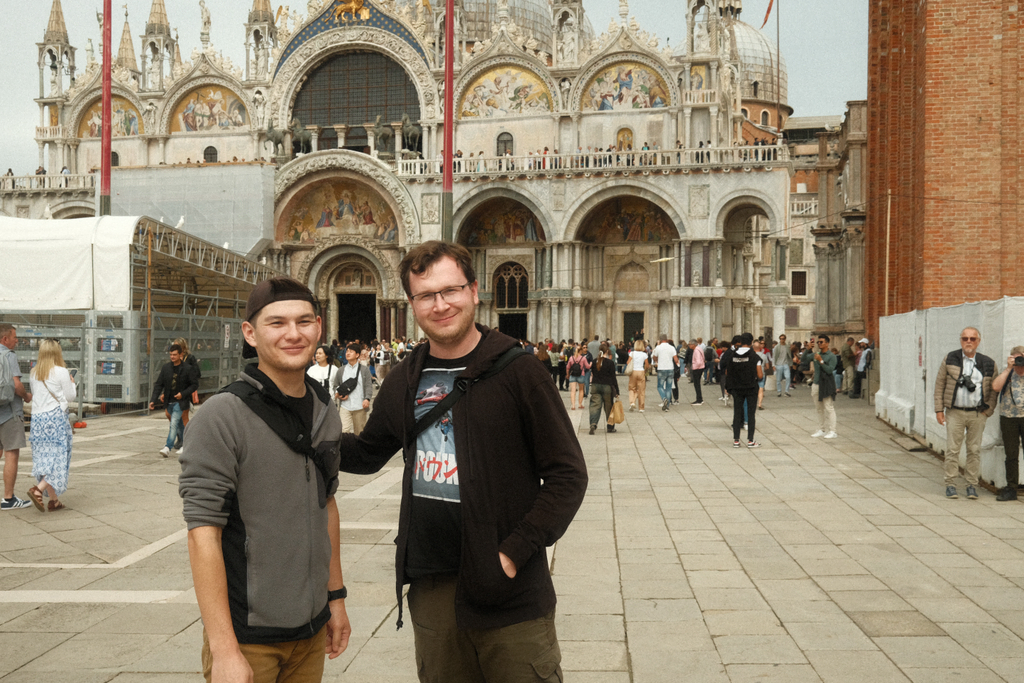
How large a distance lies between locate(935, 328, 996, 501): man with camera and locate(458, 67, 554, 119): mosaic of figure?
28.8 metres

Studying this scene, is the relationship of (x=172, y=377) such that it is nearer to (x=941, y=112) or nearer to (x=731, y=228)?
(x=941, y=112)

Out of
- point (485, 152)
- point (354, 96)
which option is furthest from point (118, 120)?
point (485, 152)

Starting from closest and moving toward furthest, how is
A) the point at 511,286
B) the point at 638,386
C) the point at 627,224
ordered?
the point at 638,386 < the point at 627,224 < the point at 511,286

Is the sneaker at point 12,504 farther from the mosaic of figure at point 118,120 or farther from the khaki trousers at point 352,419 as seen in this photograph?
the mosaic of figure at point 118,120

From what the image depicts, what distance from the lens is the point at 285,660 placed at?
272cm

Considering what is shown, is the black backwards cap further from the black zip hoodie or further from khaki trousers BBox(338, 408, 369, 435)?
khaki trousers BBox(338, 408, 369, 435)

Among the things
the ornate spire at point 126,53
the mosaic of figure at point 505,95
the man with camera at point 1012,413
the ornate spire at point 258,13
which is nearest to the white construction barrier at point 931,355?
the man with camera at point 1012,413

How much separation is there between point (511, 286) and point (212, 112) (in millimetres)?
14894

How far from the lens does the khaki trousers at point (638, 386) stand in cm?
1995

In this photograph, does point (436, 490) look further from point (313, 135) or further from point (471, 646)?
point (313, 135)

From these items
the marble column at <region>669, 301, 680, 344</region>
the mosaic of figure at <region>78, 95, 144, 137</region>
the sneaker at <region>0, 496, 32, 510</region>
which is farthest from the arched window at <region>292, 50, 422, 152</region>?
the sneaker at <region>0, 496, 32, 510</region>

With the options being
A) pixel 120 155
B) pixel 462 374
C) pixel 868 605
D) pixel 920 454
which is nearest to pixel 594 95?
pixel 120 155

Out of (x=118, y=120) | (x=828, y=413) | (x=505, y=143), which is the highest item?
(x=118, y=120)

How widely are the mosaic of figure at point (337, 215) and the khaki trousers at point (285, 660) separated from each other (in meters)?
35.3
